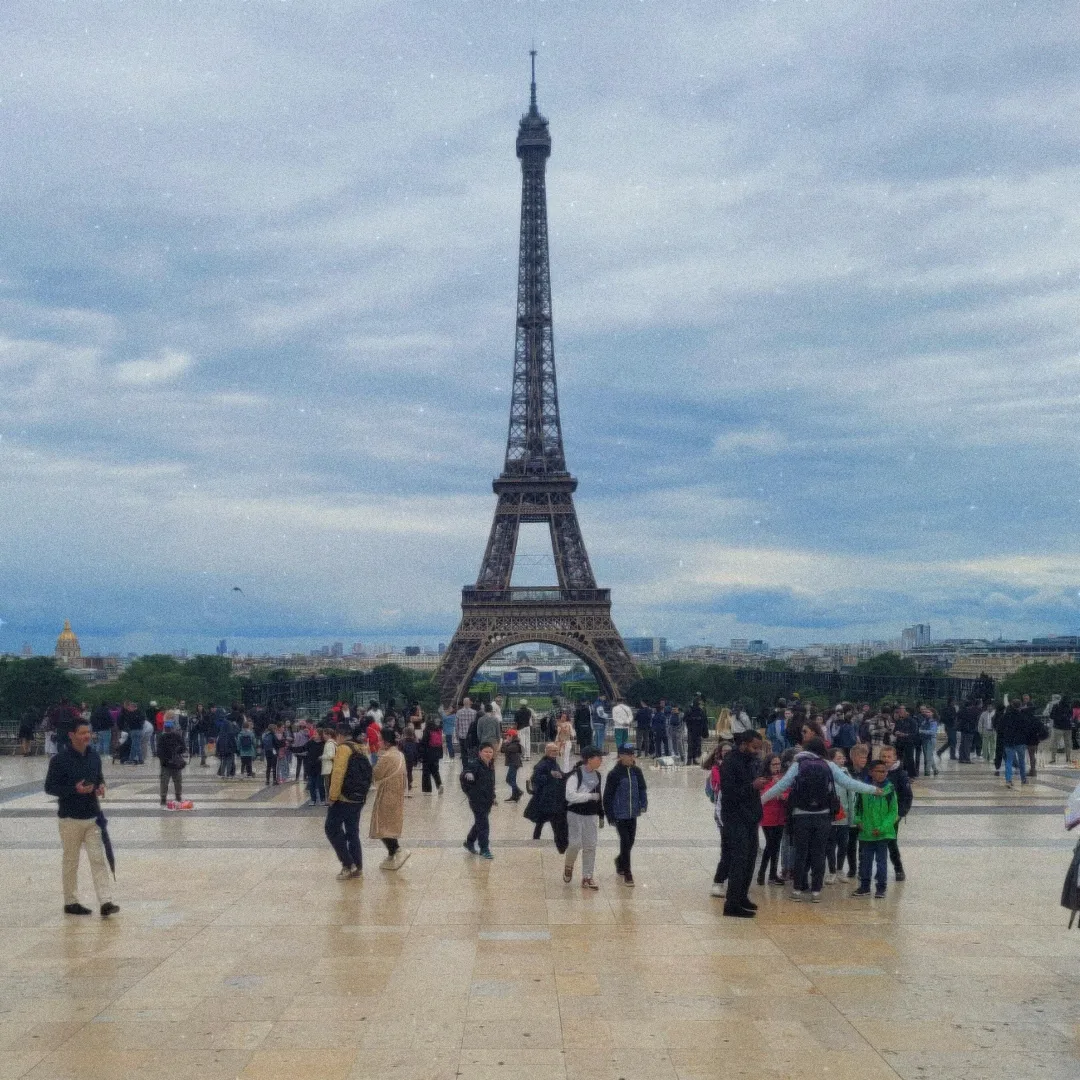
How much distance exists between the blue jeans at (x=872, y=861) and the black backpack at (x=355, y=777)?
198 inches

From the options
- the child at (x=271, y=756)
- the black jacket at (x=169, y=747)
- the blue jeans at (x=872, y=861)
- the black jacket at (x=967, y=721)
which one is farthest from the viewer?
the black jacket at (x=967, y=721)

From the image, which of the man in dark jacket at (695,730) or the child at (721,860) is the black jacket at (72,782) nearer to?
the child at (721,860)

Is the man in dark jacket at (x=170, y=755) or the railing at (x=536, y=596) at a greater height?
the railing at (x=536, y=596)

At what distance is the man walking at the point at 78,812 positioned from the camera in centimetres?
1130

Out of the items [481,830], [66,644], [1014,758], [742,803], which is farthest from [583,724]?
[66,644]

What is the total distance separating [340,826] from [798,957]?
207 inches

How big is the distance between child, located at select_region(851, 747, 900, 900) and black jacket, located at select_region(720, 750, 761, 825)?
1.26m

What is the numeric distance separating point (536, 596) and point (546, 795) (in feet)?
214

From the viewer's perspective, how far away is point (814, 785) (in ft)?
39.5

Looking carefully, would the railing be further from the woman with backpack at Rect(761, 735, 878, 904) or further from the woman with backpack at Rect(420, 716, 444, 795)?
the woman with backpack at Rect(761, 735, 878, 904)

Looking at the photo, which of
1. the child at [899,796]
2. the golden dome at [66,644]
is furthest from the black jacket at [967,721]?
the golden dome at [66,644]

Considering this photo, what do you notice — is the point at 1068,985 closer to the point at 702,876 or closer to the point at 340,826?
the point at 702,876

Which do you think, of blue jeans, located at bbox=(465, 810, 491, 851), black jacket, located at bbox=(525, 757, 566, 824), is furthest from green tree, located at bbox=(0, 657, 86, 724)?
black jacket, located at bbox=(525, 757, 566, 824)

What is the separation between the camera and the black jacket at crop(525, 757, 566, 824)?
44.2ft
